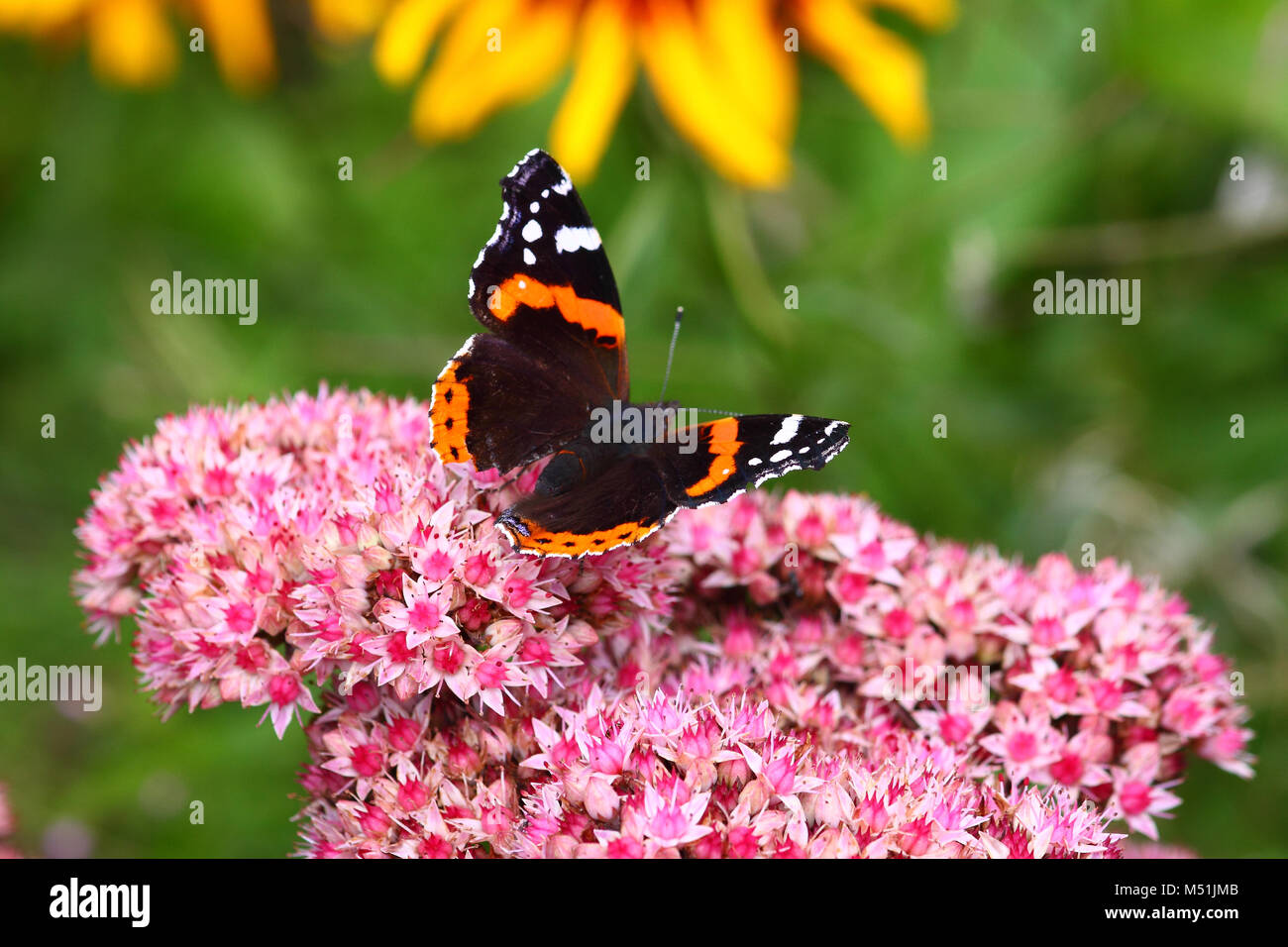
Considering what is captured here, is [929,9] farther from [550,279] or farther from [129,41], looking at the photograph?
[129,41]

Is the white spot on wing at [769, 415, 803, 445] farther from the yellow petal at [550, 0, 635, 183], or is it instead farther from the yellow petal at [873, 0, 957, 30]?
the yellow petal at [873, 0, 957, 30]

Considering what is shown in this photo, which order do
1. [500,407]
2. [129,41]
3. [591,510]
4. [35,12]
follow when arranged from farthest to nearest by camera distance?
[129,41]
[35,12]
[500,407]
[591,510]

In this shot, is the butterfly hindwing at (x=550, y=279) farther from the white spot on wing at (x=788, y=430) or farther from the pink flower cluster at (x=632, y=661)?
the white spot on wing at (x=788, y=430)

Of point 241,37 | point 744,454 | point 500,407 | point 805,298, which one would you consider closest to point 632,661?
point 744,454

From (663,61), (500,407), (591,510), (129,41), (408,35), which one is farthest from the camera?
(129,41)

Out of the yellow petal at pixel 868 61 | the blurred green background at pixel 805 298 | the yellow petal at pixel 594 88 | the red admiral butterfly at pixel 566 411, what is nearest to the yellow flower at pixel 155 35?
the blurred green background at pixel 805 298
